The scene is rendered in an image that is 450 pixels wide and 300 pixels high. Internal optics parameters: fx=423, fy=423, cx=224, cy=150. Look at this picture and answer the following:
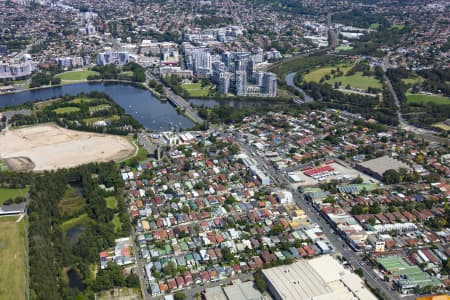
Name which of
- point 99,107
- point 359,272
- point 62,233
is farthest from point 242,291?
point 99,107

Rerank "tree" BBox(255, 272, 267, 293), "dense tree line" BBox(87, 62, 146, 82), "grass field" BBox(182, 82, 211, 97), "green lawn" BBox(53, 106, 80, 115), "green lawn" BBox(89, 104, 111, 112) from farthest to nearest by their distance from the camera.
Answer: "dense tree line" BBox(87, 62, 146, 82) < "grass field" BBox(182, 82, 211, 97) < "green lawn" BBox(89, 104, 111, 112) < "green lawn" BBox(53, 106, 80, 115) < "tree" BBox(255, 272, 267, 293)

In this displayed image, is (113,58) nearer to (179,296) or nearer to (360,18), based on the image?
(179,296)

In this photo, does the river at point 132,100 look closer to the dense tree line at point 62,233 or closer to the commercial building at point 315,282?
the dense tree line at point 62,233

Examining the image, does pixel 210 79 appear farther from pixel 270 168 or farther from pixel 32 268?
Result: pixel 32 268

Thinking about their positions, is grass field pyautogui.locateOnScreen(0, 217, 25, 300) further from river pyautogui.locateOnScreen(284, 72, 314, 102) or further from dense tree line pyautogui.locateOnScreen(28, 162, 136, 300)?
river pyautogui.locateOnScreen(284, 72, 314, 102)

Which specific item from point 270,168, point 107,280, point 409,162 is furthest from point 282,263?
point 409,162

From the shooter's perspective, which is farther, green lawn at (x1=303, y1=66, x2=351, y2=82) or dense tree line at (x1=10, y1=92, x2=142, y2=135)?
green lawn at (x1=303, y1=66, x2=351, y2=82)

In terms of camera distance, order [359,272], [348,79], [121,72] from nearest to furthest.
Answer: [359,272] < [348,79] < [121,72]

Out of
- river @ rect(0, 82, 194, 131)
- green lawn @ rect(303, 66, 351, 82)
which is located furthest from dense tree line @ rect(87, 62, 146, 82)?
green lawn @ rect(303, 66, 351, 82)
